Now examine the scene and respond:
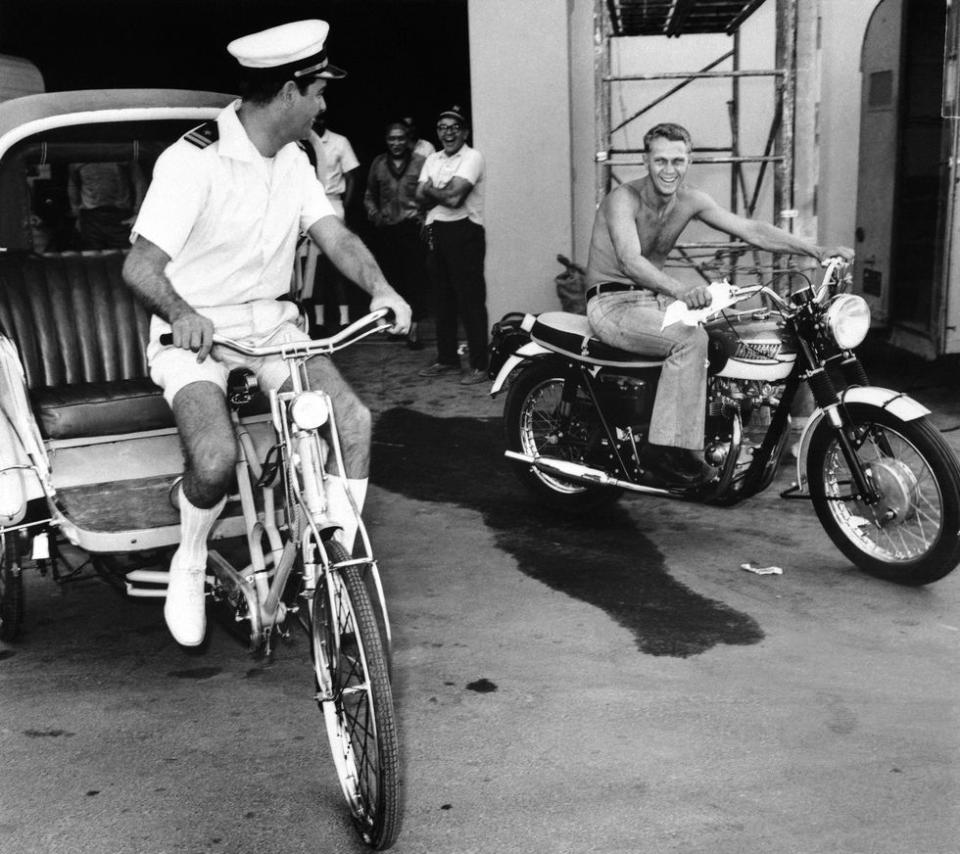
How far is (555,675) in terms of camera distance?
4297 mm

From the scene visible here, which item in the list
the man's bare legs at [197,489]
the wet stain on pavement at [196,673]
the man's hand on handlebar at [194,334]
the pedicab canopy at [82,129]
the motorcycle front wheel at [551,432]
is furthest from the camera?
the motorcycle front wheel at [551,432]

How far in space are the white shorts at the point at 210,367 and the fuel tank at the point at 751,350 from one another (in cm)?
196

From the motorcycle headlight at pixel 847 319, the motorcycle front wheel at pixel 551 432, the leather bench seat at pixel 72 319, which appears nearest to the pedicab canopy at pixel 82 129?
the leather bench seat at pixel 72 319

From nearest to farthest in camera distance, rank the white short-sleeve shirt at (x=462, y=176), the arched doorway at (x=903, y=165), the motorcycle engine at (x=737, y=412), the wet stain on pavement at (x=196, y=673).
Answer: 1. the wet stain on pavement at (x=196, y=673)
2. the motorcycle engine at (x=737, y=412)
3. the arched doorway at (x=903, y=165)
4. the white short-sleeve shirt at (x=462, y=176)

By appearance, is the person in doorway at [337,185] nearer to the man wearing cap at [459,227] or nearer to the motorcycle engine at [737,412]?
the man wearing cap at [459,227]

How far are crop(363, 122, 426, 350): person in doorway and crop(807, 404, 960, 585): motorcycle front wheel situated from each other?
237 inches

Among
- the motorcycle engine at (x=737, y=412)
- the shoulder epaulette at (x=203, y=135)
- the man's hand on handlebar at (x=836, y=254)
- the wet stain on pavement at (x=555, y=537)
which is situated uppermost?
the shoulder epaulette at (x=203, y=135)

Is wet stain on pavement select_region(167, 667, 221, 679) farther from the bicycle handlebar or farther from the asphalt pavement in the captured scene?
the bicycle handlebar

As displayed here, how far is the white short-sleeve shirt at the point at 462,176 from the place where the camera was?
9.30 metres

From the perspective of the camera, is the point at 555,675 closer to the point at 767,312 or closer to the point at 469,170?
the point at 767,312

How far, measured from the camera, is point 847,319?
16.4 feet

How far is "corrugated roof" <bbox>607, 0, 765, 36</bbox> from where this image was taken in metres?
8.31

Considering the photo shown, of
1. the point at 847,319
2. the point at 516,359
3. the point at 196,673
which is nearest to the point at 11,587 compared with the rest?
the point at 196,673

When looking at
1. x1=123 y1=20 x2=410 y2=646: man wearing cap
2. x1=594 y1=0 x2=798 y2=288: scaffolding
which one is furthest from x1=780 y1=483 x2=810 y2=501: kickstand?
x1=594 y1=0 x2=798 y2=288: scaffolding
